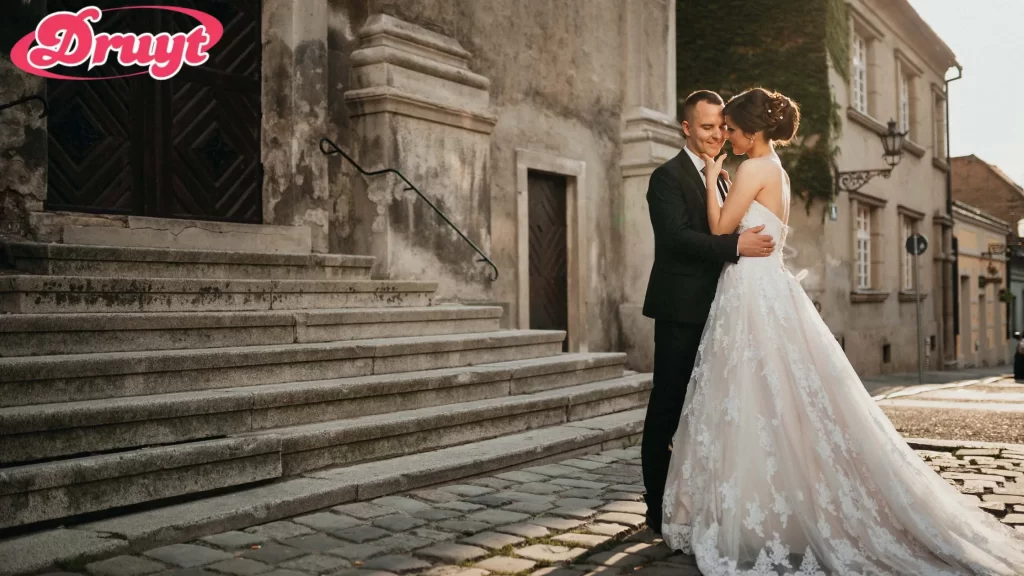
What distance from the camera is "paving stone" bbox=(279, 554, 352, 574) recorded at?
3.77 m

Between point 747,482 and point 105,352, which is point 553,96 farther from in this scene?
point 747,482

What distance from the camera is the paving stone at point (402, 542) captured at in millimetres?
4117

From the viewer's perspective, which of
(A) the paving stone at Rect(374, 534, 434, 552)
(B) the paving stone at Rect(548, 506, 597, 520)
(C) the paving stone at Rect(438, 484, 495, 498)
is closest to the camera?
(A) the paving stone at Rect(374, 534, 434, 552)

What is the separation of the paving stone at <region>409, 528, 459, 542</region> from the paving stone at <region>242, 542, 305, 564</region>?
0.57 metres

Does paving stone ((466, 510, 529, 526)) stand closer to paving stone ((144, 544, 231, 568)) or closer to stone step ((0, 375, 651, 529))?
stone step ((0, 375, 651, 529))

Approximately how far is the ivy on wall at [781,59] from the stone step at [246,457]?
38.6 ft

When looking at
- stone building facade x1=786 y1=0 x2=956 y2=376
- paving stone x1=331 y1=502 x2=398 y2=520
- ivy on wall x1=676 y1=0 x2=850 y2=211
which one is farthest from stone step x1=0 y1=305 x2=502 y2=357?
ivy on wall x1=676 y1=0 x2=850 y2=211

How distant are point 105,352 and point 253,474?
3.82 feet

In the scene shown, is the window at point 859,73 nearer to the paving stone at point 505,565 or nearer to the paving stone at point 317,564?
the paving stone at point 505,565

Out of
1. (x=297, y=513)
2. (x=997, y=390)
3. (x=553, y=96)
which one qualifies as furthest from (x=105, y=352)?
(x=997, y=390)

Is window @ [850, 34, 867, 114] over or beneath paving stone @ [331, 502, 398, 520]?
over

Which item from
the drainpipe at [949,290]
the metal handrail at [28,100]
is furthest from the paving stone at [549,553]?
the drainpipe at [949,290]

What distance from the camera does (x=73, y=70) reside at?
7031 mm

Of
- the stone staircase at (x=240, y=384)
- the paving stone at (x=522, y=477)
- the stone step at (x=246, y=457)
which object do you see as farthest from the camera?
the paving stone at (x=522, y=477)
